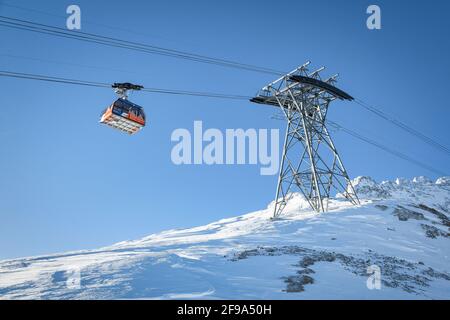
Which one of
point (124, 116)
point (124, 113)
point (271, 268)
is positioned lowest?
point (271, 268)

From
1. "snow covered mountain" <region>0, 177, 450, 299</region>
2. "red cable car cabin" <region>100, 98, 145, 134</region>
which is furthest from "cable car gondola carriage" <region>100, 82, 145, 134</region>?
"snow covered mountain" <region>0, 177, 450, 299</region>

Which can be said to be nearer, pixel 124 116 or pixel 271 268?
pixel 271 268

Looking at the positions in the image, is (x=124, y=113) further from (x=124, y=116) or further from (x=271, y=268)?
(x=271, y=268)

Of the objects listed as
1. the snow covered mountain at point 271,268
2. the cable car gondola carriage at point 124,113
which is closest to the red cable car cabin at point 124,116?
the cable car gondola carriage at point 124,113

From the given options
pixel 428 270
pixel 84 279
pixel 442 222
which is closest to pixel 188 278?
pixel 84 279

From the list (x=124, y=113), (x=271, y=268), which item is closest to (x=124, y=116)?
(x=124, y=113)

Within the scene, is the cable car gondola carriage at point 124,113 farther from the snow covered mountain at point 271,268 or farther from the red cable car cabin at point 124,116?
the snow covered mountain at point 271,268

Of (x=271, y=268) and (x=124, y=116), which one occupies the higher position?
(x=124, y=116)
